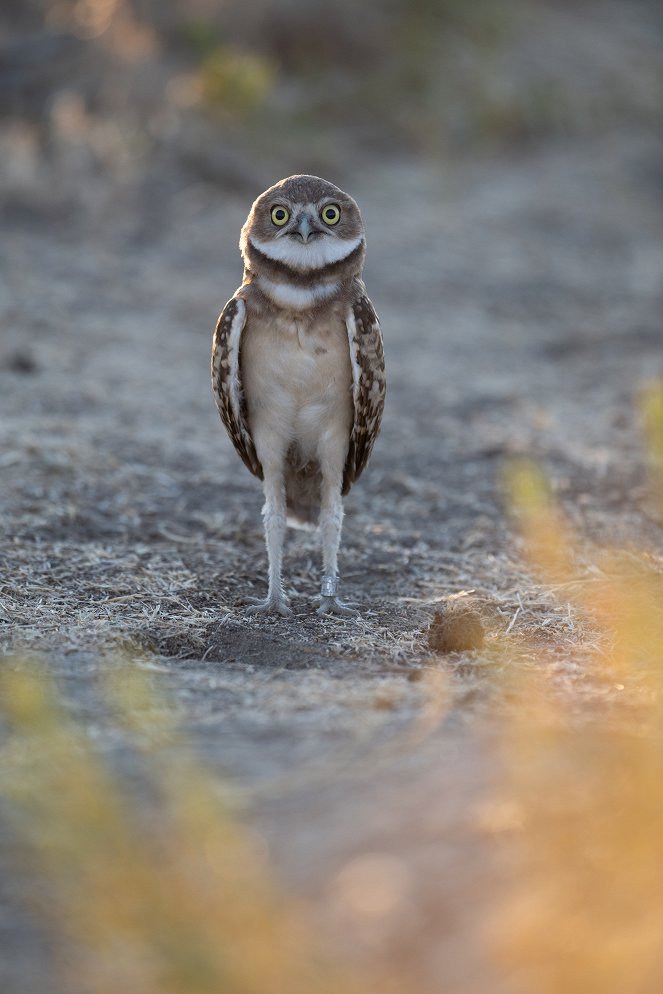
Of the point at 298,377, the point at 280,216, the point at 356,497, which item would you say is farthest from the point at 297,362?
the point at 356,497

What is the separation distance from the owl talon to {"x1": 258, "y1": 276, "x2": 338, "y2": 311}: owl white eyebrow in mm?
1282

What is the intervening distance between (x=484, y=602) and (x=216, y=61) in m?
11.3

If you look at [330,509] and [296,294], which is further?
[330,509]

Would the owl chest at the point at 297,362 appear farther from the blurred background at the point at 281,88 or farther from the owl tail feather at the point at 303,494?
the blurred background at the point at 281,88

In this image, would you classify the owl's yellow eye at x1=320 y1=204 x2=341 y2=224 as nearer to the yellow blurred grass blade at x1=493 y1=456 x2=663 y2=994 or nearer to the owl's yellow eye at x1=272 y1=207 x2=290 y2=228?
the owl's yellow eye at x1=272 y1=207 x2=290 y2=228

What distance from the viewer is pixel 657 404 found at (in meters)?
9.02

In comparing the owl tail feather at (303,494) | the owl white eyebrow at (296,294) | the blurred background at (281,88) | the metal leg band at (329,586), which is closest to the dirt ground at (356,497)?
the metal leg band at (329,586)

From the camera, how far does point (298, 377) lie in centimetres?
514

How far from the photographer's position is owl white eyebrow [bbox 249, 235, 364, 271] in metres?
5.14

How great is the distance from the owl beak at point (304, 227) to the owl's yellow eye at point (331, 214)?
0.08m

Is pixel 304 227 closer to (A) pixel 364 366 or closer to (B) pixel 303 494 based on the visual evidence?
(A) pixel 364 366

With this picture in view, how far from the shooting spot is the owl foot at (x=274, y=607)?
517 centimetres

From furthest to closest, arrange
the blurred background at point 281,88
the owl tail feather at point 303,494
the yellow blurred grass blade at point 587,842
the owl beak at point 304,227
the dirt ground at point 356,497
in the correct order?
the blurred background at point 281,88
the owl tail feather at point 303,494
the owl beak at point 304,227
the dirt ground at point 356,497
the yellow blurred grass blade at point 587,842

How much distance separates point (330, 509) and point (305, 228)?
127 cm
